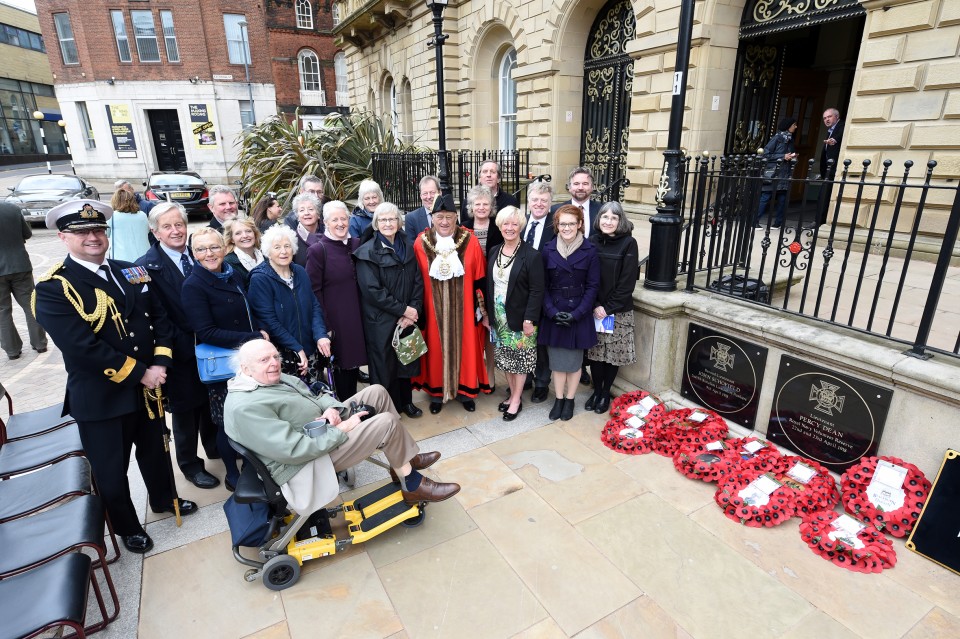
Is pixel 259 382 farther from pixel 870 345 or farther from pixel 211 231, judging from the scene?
pixel 870 345

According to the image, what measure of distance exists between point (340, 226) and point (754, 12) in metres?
8.06

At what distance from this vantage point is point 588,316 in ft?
14.3

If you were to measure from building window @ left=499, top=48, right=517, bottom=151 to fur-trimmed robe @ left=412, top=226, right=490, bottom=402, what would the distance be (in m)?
10.4

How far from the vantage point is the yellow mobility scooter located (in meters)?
2.80

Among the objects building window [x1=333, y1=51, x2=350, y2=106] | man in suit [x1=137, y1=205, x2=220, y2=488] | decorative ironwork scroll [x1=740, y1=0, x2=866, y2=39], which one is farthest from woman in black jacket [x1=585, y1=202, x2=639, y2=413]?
building window [x1=333, y1=51, x2=350, y2=106]

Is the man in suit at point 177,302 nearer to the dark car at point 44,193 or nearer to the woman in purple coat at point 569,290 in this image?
the woman in purple coat at point 569,290

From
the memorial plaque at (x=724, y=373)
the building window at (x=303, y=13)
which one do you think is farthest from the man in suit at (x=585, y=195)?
the building window at (x=303, y=13)

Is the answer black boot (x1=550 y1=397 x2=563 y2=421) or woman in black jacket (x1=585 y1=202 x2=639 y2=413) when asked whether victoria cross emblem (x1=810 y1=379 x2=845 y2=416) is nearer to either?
woman in black jacket (x1=585 y1=202 x2=639 y2=413)

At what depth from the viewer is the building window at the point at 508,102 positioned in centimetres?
1413

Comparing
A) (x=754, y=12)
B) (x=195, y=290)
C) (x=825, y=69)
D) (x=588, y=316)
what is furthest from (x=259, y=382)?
(x=825, y=69)

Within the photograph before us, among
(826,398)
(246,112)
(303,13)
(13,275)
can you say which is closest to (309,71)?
(303,13)

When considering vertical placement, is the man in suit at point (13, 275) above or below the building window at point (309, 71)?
below

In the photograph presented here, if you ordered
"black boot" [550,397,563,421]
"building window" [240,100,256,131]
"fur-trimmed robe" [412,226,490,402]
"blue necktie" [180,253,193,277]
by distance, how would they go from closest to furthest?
A: 1. "blue necktie" [180,253,193,277]
2. "fur-trimmed robe" [412,226,490,402]
3. "black boot" [550,397,563,421]
4. "building window" [240,100,256,131]

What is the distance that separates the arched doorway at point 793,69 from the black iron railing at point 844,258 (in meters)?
1.40
